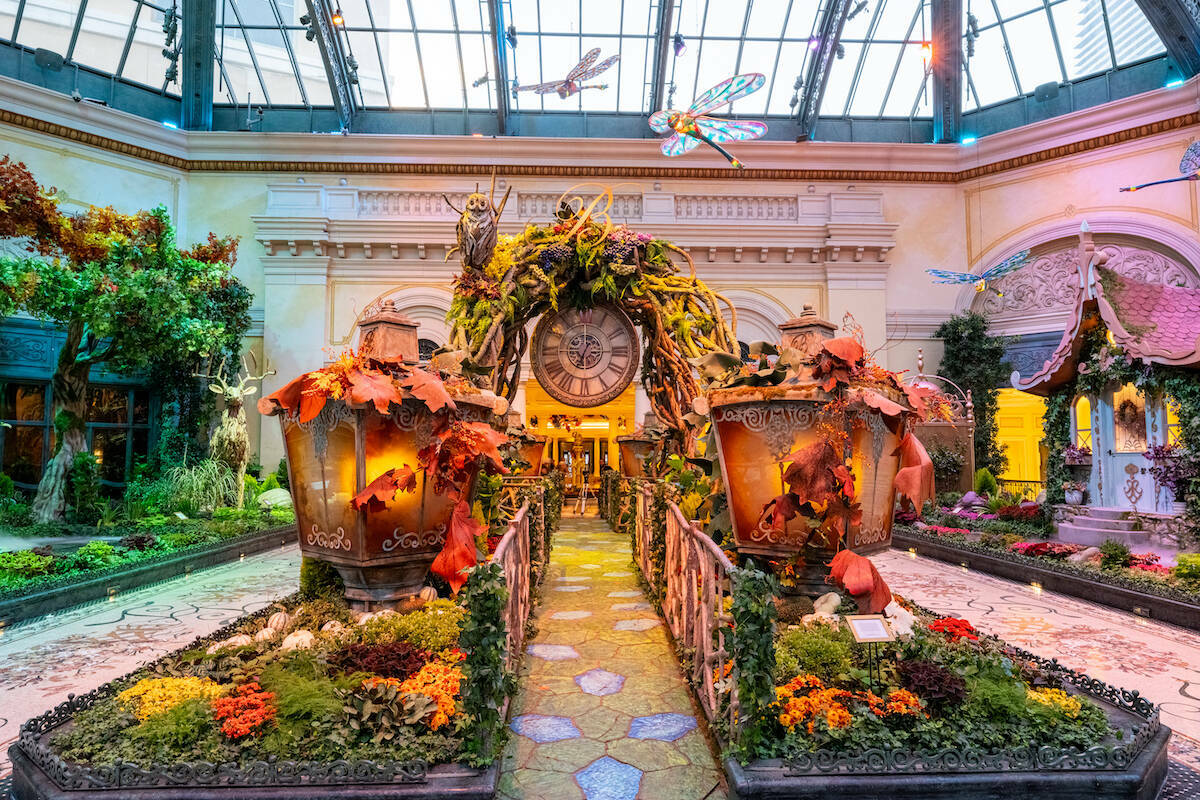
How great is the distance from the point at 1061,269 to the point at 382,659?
54.0 ft

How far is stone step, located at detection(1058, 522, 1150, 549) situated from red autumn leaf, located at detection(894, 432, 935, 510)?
22.7 ft

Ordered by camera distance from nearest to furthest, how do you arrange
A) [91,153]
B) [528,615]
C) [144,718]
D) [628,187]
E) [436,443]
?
[144,718] < [436,443] < [528,615] < [91,153] < [628,187]

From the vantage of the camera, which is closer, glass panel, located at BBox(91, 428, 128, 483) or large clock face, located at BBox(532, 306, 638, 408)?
large clock face, located at BBox(532, 306, 638, 408)

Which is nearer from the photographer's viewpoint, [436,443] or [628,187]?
[436,443]

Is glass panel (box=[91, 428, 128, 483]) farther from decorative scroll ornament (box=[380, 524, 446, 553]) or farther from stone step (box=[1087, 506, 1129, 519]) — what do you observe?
stone step (box=[1087, 506, 1129, 519])

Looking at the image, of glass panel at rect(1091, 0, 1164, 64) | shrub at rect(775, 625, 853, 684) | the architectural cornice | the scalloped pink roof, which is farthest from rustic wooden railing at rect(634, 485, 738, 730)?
glass panel at rect(1091, 0, 1164, 64)

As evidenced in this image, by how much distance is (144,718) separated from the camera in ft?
8.30

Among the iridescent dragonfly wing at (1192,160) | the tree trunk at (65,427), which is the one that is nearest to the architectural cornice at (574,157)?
the iridescent dragonfly wing at (1192,160)

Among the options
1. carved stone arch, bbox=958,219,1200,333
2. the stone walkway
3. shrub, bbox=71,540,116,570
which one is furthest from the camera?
carved stone arch, bbox=958,219,1200,333

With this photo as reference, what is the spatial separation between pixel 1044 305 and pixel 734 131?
8.31 metres

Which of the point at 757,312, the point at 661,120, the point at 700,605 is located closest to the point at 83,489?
the point at 700,605

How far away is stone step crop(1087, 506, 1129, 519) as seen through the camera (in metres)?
8.11

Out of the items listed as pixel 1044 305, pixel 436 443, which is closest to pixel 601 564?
pixel 436 443

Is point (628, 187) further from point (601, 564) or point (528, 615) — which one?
point (528, 615)
